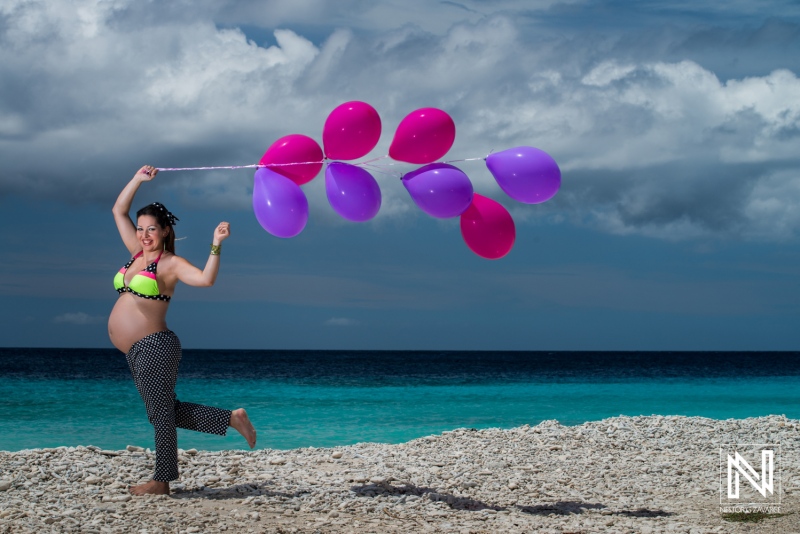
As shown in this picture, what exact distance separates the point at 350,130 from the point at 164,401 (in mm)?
2403

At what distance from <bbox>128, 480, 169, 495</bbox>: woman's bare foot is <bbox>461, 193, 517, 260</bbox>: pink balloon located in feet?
9.75

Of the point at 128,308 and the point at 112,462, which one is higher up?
the point at 128,308

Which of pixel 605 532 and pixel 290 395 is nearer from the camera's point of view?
pixel 605 532

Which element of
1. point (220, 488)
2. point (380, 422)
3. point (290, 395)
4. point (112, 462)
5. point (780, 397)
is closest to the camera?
point (220, 488)

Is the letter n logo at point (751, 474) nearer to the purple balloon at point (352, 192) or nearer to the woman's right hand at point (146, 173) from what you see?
the purple balloon at point (352, 192)

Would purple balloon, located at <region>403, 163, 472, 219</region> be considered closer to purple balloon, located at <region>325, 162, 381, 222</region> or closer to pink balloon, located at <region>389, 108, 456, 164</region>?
pink balloon, located at <region>389, 108, 456, 164</region>

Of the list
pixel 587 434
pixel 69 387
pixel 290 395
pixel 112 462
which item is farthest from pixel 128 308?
pixel 69 387

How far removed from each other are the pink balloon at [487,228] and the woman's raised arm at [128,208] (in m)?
2.46

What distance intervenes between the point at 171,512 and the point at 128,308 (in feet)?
4.89

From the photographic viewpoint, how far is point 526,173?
6230 mm

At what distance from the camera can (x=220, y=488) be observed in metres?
6.69

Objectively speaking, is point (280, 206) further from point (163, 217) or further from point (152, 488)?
point (152, 488)

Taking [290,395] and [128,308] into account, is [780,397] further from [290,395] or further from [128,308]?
[128,308]

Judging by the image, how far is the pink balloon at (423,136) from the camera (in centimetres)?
618
